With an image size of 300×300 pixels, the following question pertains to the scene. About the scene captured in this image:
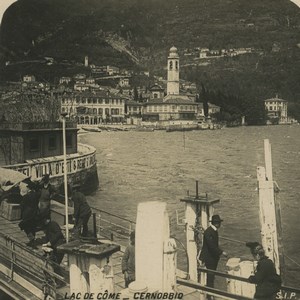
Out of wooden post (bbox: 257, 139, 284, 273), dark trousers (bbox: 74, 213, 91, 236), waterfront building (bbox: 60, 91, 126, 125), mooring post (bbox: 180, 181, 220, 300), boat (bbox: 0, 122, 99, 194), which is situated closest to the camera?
wooden post (bbox: 257, 139, 284, 273)

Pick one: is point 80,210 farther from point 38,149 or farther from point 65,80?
point 38,149

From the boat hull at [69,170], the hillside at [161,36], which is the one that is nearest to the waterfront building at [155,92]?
the hillside at [161,36]

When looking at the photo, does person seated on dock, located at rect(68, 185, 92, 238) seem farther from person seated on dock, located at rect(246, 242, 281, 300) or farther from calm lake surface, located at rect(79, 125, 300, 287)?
calm lake surface, located at rect(79, 125, 300, 287)

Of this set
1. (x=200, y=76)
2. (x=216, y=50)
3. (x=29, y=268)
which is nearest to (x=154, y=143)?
(x=200, y=76)

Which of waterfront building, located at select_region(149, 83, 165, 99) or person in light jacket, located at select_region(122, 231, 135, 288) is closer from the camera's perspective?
person in light jacket, located at select_region(122, 231, 135, 288)

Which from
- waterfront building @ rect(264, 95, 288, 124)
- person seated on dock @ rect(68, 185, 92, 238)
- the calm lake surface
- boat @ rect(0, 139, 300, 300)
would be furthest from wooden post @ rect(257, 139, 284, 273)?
waterfront building @ rect(264, 95, 288, 124)

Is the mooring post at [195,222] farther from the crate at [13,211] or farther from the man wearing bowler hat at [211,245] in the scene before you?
the crate at [13,211]

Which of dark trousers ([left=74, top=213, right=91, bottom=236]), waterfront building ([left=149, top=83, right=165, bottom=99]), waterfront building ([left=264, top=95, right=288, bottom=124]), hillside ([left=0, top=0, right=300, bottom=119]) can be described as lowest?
dark trousers ([left=74, top=213, right=91, bottom=236])
